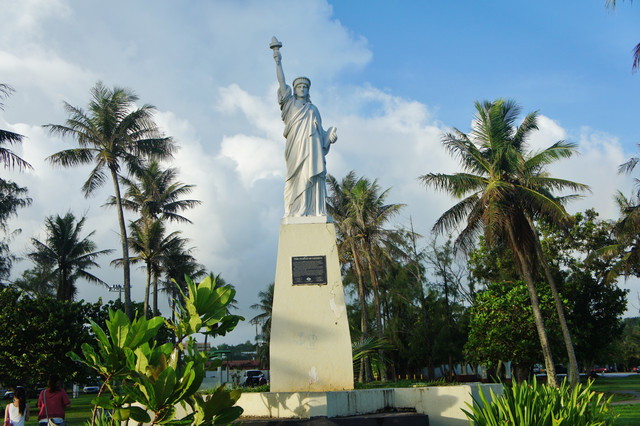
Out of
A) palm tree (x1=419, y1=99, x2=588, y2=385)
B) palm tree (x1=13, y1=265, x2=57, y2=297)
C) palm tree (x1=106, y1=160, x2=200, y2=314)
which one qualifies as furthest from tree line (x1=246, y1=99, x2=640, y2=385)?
palm tree (x1=13, y1=265, x2=57, y2=297)

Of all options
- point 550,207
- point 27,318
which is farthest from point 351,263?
point 27,318

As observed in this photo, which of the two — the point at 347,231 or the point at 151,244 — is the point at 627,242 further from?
the point at 151,244

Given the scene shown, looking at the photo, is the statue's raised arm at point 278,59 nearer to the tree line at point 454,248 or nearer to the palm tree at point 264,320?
the tree line at point 454,248

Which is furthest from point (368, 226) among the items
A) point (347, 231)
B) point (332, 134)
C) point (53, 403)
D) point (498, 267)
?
point (53, 403)

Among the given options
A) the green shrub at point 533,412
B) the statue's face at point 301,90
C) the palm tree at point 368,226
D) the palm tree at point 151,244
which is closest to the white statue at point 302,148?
the statue's face at point 301,90

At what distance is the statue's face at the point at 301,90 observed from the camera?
347 inches

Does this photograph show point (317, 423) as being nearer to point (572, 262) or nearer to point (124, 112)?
point (124, 112)

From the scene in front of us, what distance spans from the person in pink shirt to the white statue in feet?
13.1

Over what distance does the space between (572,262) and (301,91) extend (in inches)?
861

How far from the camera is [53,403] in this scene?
265 inches

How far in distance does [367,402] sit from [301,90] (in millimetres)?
5134

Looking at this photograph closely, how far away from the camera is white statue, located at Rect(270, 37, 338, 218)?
8336 mm

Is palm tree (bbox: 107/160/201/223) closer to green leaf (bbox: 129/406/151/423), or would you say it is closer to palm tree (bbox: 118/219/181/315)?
palm tree (bbox: 118/219/181/315)

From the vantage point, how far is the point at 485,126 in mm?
17391
